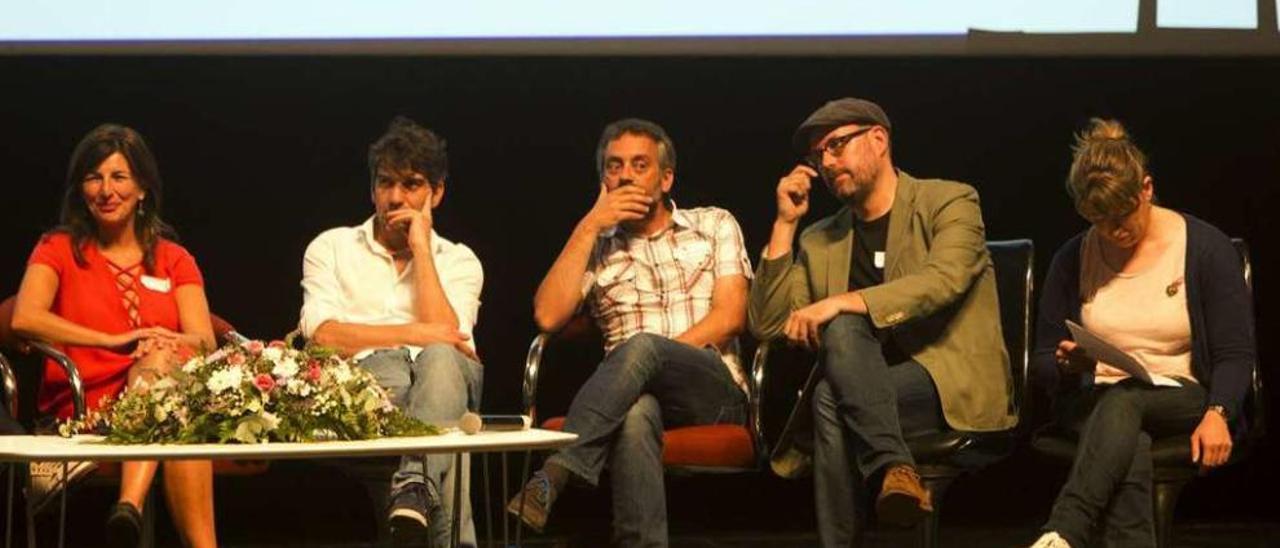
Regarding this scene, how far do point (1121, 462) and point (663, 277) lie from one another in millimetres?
1254

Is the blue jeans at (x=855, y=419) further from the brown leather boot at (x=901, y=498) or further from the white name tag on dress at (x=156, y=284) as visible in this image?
the white name tag on dress at (x=156, y=284)

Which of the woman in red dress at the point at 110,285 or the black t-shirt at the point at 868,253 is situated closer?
the woman in red dress at the point at 110,285

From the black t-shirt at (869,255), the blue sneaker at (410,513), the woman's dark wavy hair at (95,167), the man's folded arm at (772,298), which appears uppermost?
the woman's dark wavy hair at (95,167)

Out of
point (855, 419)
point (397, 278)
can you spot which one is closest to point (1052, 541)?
point (855, 419)

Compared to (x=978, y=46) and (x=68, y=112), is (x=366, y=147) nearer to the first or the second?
(x=68, y=112)

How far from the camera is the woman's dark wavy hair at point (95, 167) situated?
432cm

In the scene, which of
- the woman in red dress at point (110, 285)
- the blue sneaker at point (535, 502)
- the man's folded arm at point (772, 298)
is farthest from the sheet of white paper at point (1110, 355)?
the woman in red dress at point (110, 285)

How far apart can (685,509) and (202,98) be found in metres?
1.79

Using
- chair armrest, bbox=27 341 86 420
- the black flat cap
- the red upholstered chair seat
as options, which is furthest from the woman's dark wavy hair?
the black flat cap

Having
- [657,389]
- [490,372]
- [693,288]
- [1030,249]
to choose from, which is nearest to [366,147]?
[490,372]

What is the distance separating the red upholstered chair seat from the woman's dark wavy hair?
4.17ft

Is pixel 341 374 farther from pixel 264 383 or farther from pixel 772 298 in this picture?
pixel 772 298

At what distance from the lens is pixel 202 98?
524 centimetres

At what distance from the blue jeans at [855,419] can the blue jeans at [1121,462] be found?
0.34 meters
